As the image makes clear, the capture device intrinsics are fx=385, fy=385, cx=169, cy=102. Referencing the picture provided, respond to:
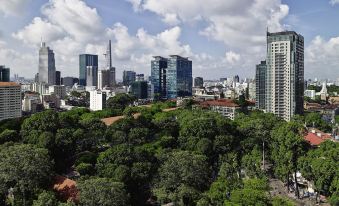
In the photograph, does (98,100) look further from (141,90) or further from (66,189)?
(66,189)

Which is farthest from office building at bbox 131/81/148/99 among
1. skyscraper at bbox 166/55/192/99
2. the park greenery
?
the park greenery

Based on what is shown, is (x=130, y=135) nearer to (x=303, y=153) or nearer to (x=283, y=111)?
(x=303, y=153)

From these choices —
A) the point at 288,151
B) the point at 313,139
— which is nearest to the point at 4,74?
the point at 313,139

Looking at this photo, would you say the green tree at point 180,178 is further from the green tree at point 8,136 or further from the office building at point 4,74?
the office building at point 4,74

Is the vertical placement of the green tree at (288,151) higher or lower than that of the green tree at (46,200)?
higher

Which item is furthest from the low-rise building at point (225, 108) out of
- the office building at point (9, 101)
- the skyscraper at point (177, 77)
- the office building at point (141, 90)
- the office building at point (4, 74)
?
the office building at point (4, 74)
